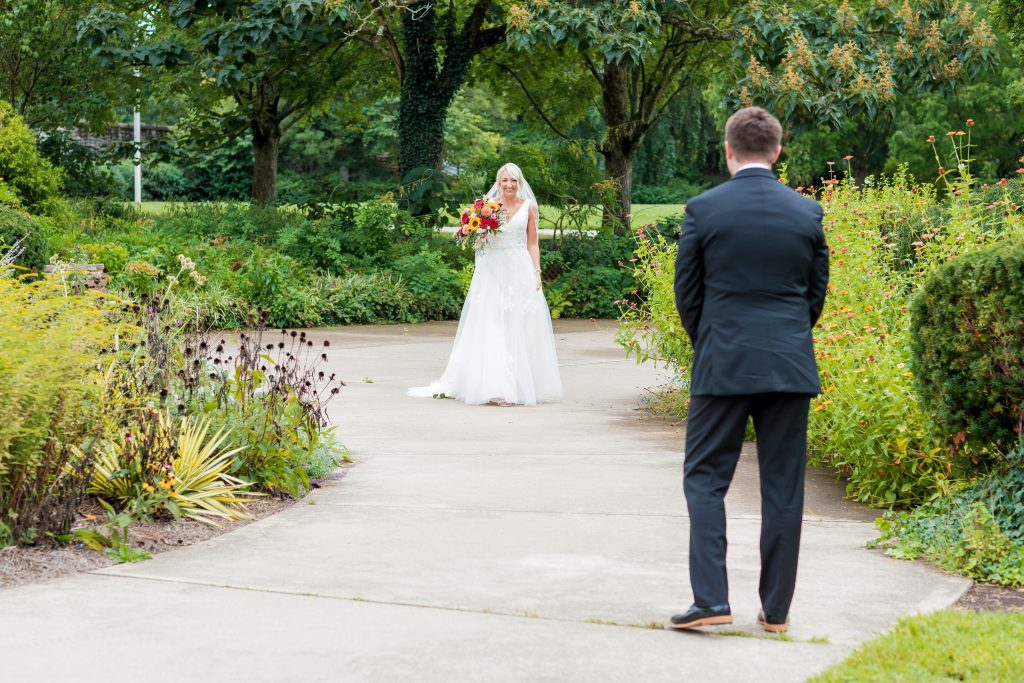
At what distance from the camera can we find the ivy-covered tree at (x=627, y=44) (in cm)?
1694

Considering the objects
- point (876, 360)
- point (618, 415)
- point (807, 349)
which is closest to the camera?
point (807, 349)

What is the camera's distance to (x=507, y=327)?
11.2 meters

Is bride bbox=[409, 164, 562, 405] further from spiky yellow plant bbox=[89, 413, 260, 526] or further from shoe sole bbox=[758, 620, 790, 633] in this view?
shoe sole bbox=[758, 620, 790, 633]

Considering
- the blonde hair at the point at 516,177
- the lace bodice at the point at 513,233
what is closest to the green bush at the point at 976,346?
the blonde hair at the point at 516,177

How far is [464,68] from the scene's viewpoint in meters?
21.2

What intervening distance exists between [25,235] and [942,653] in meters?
11.8

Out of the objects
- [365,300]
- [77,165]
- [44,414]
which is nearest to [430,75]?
[365,300]

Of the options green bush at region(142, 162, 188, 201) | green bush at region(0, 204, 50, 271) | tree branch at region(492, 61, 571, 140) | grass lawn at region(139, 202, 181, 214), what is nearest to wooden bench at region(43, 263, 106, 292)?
green bush at region(0, 204, 50, 271)

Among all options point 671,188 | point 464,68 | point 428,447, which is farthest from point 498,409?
point 671,188

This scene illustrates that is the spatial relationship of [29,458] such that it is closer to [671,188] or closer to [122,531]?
[122,531]

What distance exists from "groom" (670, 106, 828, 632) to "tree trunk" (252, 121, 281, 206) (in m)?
22.5

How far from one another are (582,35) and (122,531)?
12658 mm

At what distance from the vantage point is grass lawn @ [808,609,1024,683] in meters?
3.80

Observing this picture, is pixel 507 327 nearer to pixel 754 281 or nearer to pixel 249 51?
pixel 754 281
